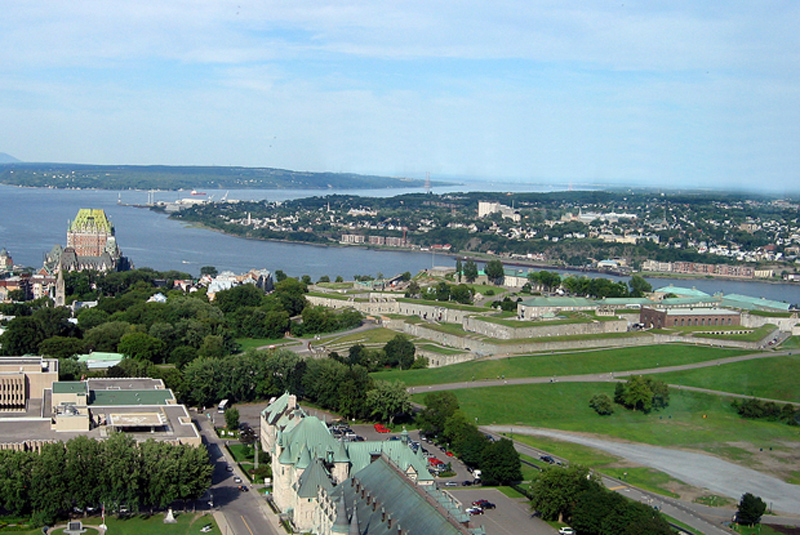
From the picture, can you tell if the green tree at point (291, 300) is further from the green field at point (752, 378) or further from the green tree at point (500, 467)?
the green tree at point (500, 467)

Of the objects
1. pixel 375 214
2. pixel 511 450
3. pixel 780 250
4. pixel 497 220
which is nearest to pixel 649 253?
pixel 780 250

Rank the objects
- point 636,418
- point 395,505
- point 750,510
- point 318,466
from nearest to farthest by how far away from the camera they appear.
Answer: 1. point 395,505
2. point 318,466
3. point 750,510
4. point 636,418

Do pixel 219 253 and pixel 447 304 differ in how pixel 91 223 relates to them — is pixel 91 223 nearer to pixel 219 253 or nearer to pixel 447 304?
pixel 219 253

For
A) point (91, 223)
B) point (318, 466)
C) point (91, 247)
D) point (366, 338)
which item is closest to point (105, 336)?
point (366, 338)

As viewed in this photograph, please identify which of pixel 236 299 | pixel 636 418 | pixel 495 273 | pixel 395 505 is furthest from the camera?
pixel 495 273

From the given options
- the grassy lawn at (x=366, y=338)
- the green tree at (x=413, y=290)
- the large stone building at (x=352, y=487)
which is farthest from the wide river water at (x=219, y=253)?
the large stone building at (x=352, y=487)

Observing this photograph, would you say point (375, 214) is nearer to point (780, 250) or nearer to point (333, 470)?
point (780, 250)
